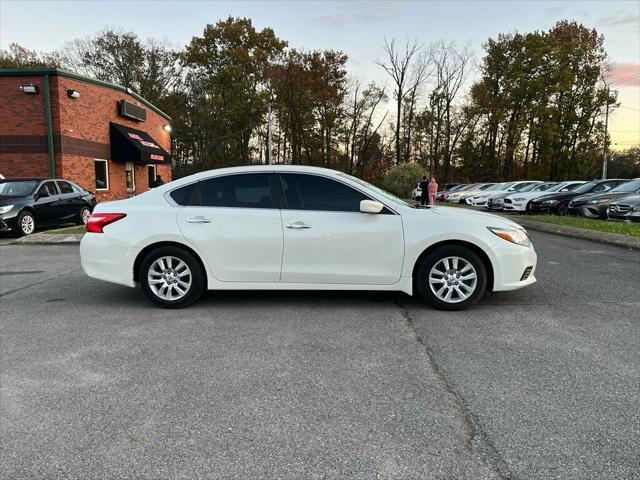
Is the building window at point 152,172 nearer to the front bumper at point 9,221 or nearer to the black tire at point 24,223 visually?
the black tire at point 24,223

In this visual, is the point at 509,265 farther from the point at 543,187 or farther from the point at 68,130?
the point at 543,187

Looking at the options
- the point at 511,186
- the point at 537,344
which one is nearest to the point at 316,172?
the point at 537,344

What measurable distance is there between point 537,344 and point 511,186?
81.7ft

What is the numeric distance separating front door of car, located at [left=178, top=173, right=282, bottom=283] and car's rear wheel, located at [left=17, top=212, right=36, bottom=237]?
30.5 ft

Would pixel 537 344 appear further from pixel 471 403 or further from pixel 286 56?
pixel 286 56

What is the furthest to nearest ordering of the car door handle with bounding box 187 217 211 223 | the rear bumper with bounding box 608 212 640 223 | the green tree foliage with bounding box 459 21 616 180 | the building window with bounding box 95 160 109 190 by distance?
the green tree foliage with bounding box 459 21 616 180
the building window with bounding box 95 160 109 190
the rear bumper with bounding box 608 212 640 223
the car door handle with bounding box 187 217 211 223

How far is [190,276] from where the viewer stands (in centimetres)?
534

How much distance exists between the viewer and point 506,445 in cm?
255

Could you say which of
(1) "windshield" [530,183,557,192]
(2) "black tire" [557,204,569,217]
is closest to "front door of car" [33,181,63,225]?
(2) "black tire" [557,204,569,217]

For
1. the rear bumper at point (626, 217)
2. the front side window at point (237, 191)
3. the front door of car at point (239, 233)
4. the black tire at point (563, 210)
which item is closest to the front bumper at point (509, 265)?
the front door of car at point (239, 233)

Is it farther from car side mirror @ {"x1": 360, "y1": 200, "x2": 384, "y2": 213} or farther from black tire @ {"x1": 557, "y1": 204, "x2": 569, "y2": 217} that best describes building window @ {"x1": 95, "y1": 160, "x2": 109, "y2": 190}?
black tire @ {"x1": 557, "y1": 204, "x2": 569, "y2": 217}

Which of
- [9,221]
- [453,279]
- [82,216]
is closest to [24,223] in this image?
[9,221]

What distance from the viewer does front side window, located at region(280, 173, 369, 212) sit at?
17.4 feet

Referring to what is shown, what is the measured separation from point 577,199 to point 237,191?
630 inches
